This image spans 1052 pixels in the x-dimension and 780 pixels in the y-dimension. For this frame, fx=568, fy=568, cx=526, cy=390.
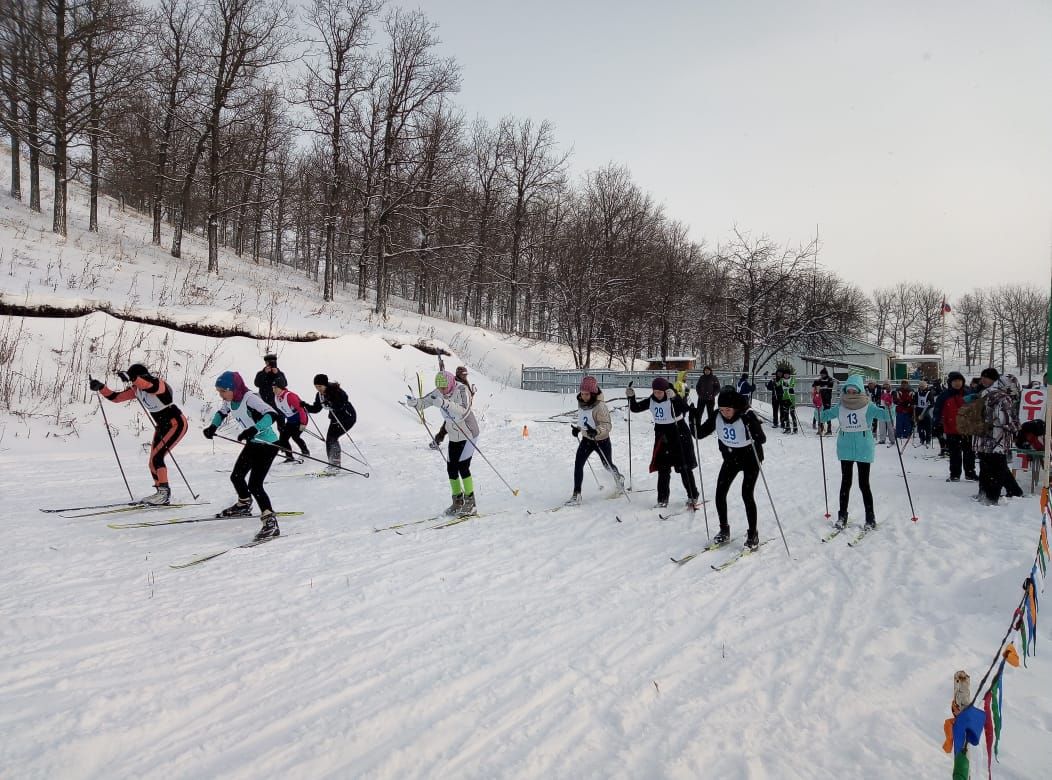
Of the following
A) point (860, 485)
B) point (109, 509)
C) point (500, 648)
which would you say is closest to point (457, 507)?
point (500, 648)

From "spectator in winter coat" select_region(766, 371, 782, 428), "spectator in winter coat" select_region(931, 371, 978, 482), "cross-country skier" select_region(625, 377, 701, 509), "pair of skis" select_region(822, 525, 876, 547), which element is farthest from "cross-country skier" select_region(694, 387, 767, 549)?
"spectator in winter coat" select_region(766, 371, 782, 428)

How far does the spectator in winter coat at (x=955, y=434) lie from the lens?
966cm

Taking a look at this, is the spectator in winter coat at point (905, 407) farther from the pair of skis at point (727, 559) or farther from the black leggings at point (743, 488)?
the black leggings at point (743, 488)

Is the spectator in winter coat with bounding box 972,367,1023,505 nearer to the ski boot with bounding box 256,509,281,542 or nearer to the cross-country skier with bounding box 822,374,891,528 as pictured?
the cross-country skier with bounding box 822,374,891,528

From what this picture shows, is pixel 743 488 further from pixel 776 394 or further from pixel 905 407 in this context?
pixel 776 394

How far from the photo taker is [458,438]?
7516mm

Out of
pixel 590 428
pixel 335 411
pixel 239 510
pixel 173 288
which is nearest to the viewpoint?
pixel 239 510

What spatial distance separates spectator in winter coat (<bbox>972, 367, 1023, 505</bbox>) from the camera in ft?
25.7

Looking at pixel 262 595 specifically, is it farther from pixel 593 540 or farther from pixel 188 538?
pixel 593 540

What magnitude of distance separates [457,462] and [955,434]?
8775 millimetres

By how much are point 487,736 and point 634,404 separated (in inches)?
233

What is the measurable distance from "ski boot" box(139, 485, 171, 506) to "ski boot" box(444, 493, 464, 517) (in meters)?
3.75

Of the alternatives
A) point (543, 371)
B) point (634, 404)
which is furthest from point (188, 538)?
point (543, 371)

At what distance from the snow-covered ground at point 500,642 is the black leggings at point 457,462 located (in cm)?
71
